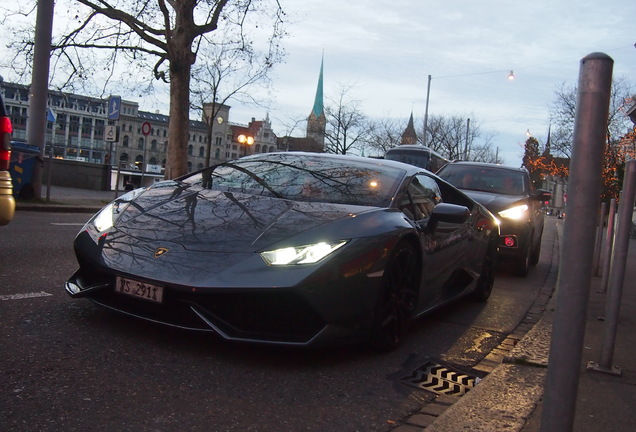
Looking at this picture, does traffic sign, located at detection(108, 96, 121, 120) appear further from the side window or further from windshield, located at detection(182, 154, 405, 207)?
the side window

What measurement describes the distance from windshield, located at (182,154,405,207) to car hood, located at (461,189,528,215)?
3.91 metres

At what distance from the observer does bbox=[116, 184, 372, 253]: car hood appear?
10.7 feet

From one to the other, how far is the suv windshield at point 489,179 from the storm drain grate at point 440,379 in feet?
18.9

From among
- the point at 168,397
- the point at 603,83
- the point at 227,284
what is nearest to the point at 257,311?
the point at 227,284

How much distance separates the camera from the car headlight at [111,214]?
366 cm

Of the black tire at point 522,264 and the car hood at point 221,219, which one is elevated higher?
the car hood at point 221,219

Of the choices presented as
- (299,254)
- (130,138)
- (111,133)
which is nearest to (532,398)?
(299,254)

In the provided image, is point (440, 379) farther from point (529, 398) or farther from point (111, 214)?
point (111, 214)

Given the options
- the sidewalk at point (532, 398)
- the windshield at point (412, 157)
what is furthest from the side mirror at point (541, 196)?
the windshield at point (412, 157)

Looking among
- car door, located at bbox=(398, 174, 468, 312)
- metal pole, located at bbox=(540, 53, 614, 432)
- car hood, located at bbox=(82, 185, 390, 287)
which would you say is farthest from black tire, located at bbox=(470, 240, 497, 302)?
metal pole, located at bbox=(540, 53, 614, 432)

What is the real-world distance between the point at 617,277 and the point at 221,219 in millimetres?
2411

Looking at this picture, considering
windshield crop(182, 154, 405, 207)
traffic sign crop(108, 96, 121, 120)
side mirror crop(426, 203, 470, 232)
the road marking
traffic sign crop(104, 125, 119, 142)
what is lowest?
the road marking

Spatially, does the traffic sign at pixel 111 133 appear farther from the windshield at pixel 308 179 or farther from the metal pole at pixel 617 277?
the metal pole at pixel 617 277

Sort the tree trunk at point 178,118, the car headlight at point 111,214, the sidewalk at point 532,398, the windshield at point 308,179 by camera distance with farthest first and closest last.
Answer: the tree trunk at point 178,118
the windshield at point 308,179
the car headlight at point 111,214
the sidewalk at point 532,398
